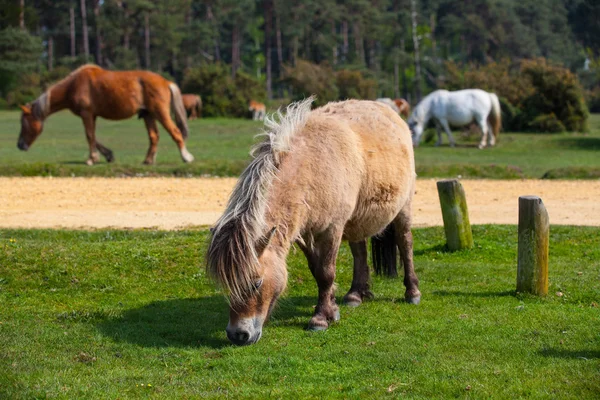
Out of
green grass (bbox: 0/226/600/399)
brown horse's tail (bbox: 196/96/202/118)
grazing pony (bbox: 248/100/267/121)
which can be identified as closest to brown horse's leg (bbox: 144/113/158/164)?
green grass (bbox: 0/226/600/399)

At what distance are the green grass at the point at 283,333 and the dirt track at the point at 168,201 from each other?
2905mm

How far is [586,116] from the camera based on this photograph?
33.7m

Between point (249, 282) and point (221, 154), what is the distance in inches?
722

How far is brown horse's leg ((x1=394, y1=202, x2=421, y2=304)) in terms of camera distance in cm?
848

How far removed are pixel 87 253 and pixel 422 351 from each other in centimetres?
451

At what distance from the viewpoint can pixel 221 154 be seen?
24609 mm

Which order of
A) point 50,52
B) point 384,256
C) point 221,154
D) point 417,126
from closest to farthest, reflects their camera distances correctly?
point 384,256, point 221,154, point 417,126, point 50,52

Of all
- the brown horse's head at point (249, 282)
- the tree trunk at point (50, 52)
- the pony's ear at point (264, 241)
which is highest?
the tree trunk at point (50, 52)

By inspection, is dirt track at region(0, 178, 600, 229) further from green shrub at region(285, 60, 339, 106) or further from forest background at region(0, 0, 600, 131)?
green shrub at region(285, 60, 339, 106)

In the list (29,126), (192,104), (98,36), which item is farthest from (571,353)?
(98,36)

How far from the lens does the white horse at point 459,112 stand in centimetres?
2858

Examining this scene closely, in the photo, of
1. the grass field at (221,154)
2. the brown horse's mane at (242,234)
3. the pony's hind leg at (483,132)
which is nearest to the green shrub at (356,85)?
the grass field at (221,154)

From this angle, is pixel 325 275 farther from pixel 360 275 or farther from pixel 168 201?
pixel 168 201

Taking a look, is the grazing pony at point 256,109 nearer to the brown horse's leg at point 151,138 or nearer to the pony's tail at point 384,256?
the brown horse's leg at point 151,138
